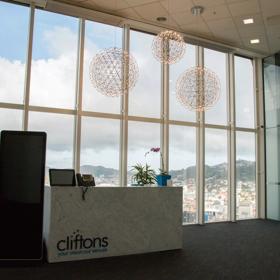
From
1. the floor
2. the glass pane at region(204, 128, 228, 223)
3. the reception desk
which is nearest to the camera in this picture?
the floor

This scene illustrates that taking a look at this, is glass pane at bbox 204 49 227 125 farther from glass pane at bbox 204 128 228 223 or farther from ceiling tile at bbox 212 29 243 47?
ceiling tile at bbox 212 29 243 47

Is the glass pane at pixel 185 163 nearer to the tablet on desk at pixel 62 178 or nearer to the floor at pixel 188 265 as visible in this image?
the floor at pixel 188 265

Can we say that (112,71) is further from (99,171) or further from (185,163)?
(185,163)

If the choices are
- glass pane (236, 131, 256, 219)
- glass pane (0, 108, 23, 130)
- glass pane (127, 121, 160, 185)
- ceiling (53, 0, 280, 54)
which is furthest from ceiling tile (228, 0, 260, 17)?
glass pane (0, 108, 23, 130)

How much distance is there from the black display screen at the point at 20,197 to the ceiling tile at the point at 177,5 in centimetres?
395

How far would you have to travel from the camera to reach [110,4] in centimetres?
681

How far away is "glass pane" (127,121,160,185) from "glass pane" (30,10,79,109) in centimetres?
158

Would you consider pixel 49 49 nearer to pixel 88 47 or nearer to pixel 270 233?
pixel 88 47

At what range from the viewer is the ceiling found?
22.0 ft

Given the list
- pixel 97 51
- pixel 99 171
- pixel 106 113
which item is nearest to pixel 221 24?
pixel 97 51

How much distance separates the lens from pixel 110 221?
4.95 metres

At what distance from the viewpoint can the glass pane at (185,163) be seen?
8.17m

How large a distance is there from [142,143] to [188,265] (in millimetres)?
3664

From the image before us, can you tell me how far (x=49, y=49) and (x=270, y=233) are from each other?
20.2 feet
